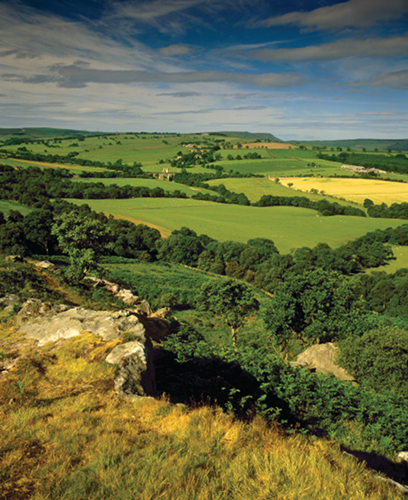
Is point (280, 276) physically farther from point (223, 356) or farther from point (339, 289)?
point (223, 356)

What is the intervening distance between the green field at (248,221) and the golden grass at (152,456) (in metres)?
76.3

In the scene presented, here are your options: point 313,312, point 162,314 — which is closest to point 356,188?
point 313,312

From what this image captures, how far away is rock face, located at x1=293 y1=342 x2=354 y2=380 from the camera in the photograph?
2177 centimetres

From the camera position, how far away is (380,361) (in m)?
20.0

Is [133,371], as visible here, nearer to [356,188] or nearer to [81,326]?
[81,326]

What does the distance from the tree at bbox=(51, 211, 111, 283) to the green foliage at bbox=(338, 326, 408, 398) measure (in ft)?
77.1

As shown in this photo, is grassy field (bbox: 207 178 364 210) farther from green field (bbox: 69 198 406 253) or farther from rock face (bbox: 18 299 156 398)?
rock face (bbox: 18 299 156 398)

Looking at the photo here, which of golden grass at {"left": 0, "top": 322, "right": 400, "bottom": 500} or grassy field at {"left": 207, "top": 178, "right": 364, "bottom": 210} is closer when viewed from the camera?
golden grass at {"left": 0, "top": 322, "right": 400, "bottom": 500}

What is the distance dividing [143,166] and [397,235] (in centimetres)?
14564

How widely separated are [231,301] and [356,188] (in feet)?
424

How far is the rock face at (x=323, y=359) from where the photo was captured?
21.8 metres

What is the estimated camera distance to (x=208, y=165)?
187m

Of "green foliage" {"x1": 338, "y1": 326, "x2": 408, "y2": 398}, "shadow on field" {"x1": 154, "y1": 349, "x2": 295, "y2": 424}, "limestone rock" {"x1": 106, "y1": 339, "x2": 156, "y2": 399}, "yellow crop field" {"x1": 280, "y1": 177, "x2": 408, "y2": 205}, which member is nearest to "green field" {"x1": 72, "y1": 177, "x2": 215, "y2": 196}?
"yellow crop field" {"x1": 280, "y1": 177, "x2": 408, "y2": 205}

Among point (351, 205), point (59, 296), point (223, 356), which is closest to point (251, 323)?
point (59, 296)
